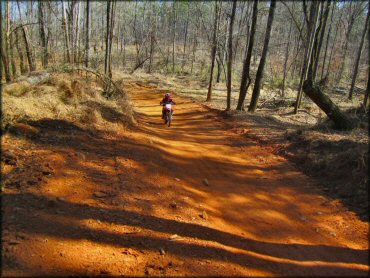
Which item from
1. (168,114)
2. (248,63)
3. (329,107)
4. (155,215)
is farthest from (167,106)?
(155,215)

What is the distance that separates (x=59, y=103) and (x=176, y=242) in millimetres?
6035

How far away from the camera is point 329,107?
34.8ft

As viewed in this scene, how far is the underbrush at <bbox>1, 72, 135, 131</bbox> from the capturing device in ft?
24.9

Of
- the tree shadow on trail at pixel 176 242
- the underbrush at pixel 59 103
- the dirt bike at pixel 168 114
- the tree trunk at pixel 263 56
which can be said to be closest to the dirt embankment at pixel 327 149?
the tree trunk at pixel 263 56

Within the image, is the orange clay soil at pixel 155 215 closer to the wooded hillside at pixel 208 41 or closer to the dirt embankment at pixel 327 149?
the dirt embankment at pixel 327 149

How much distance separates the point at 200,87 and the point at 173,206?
25398 millimetres

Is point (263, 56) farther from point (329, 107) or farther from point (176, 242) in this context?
point (176, 242)

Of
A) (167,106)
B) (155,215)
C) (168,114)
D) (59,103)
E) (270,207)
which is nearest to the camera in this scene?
(155,215)

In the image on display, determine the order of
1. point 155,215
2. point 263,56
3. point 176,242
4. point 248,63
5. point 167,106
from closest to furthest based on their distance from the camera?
point 176,242, point 155,215, point 167,106, point 263,56, point 248,63

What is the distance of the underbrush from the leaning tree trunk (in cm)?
631

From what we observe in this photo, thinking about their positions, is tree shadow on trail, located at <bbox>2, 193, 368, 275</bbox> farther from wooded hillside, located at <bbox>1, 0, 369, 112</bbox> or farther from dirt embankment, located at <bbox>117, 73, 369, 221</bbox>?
wooded hillside, located at <bbox>1, 0, 369, 112</bbox>

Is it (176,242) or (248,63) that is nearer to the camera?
(176,242)

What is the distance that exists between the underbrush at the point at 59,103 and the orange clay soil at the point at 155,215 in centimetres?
40

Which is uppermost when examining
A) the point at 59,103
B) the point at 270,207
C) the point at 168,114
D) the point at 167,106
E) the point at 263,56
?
the point at 263,56
